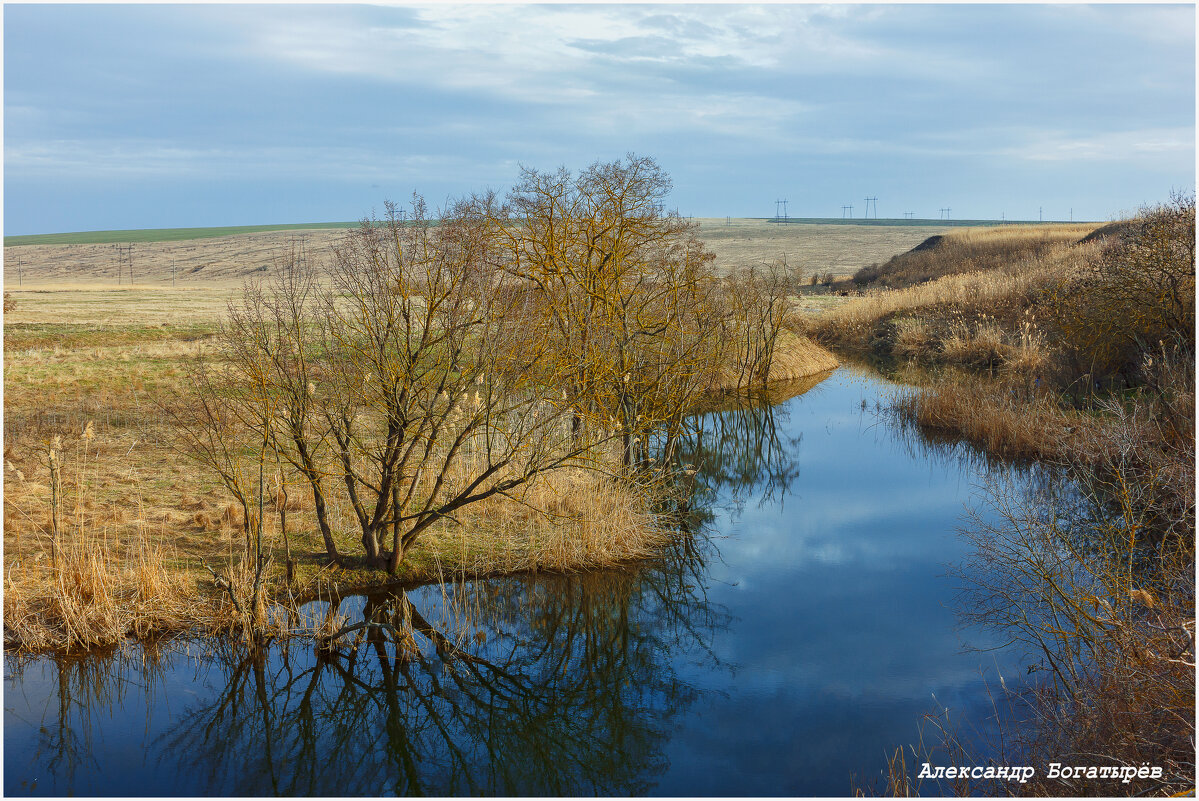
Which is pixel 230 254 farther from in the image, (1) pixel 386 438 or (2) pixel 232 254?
(1) pixel 386 438

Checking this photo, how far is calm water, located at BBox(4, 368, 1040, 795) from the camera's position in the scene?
21.7 ft

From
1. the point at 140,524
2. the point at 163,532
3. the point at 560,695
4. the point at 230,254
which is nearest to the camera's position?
the point at 560,695

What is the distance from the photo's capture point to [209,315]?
122 feet

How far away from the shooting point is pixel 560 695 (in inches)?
313

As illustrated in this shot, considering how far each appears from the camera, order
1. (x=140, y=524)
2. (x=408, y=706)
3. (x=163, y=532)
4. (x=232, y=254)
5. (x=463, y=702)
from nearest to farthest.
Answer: (x=408, y=706) → (x=463, y=702) → (x=140, y=524) → (x=163, y=532) → (x=232, y=254)

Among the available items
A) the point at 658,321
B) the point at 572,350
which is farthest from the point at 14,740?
the point at 658,321

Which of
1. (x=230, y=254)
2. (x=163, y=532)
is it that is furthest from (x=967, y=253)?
(x=230, y=254)

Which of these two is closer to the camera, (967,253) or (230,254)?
(967,253)

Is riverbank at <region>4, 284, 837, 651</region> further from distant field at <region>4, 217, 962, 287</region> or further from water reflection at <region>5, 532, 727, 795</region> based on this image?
distant field at <region>4, 217, 962, 287</region>

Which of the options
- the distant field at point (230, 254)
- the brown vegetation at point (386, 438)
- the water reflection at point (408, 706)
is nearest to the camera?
the water reflection at point (408, 706)

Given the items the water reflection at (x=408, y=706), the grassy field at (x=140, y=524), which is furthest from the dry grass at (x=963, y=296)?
the water reflection at (x=408, y=706)

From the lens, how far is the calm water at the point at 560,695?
660cm

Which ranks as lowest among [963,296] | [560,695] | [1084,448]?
[560,695]

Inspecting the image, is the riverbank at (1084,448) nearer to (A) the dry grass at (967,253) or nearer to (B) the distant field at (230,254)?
(A) the dry grass at (967,253)
